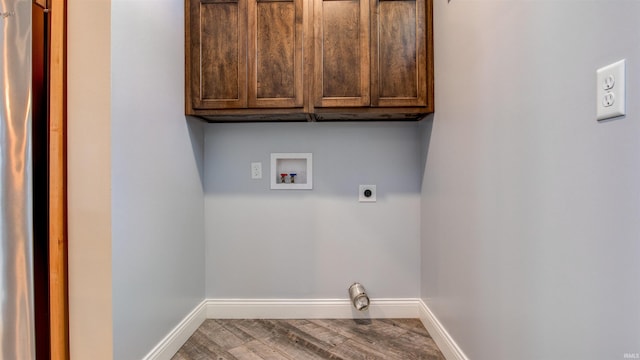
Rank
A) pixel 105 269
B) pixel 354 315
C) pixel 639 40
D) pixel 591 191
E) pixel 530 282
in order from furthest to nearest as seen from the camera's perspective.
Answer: pixel 354 315 < pixel 105 269 < pixel 530 282 < pixel 591 191 < pixel 639 40

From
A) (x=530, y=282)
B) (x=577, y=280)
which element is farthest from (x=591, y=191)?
(x=530, y=282)

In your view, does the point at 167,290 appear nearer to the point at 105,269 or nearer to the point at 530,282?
the point at 105,269

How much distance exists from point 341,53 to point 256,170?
0.95 metres

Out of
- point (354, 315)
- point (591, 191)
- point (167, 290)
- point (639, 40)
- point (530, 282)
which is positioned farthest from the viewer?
point (354, 315)

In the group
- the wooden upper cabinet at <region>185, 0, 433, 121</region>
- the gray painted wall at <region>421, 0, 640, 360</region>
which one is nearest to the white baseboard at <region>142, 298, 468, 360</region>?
the gray painted wall at <region>421, 0, 640, 360</region>

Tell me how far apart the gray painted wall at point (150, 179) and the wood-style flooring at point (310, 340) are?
233mm

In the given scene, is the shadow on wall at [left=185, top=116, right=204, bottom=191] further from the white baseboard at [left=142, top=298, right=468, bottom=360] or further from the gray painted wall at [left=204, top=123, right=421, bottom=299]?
the white baseboard at [left=142, top=298, right=468, bottom=360]

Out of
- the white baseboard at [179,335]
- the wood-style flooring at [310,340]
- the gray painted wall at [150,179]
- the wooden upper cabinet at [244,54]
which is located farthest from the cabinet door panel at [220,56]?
the wood-style flooring at [310,340]

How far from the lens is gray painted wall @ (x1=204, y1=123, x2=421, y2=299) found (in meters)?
2.09

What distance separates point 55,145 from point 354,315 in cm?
189

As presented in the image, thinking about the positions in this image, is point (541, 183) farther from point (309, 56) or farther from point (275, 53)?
point (275, 53)

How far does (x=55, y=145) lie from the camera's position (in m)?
1.19

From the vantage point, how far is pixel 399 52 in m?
1.74

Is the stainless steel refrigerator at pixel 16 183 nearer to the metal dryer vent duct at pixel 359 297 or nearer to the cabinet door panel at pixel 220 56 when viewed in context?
the cabinet door panel at pixel 220 56
